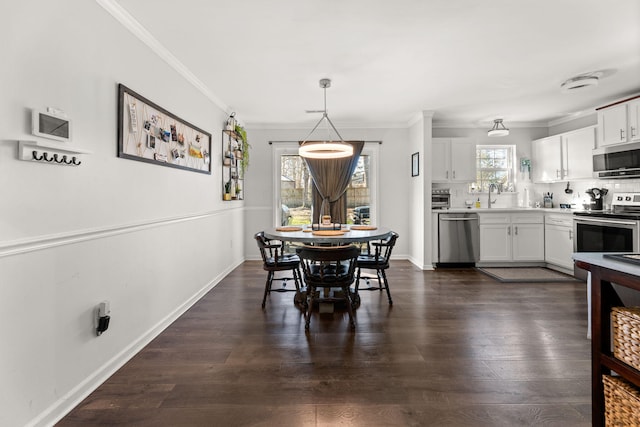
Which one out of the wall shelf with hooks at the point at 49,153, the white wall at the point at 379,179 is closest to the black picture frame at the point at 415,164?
the white wall at the point at 379,179

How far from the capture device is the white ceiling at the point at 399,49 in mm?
2281

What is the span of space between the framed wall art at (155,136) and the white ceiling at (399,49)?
1.84 ft

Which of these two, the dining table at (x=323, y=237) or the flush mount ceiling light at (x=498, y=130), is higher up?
the flush mount ceiling light at (x=498, y=130)

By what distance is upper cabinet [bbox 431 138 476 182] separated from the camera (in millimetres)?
5414

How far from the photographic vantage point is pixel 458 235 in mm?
5168

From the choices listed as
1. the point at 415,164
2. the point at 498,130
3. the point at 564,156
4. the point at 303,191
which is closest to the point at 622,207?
the point at 564,156

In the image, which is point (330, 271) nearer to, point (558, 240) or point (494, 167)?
point (558, 240)

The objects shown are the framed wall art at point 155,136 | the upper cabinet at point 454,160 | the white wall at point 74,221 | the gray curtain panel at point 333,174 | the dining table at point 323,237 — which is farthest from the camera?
the gray curtain panel at point 333,174

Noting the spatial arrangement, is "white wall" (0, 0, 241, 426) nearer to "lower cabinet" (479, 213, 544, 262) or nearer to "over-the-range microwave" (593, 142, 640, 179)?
"lower cabinet" (479, 213, 544, 262)

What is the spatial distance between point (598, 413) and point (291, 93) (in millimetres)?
3891

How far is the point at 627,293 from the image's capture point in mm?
1385

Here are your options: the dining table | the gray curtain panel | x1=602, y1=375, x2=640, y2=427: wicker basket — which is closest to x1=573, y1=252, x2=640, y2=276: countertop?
x1=602, y1=375, x2=640, y2=427: wicker basket

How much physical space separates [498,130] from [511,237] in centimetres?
173

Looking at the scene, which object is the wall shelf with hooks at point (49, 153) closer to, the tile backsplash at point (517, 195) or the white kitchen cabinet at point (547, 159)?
the tile backsplash at point (517, 195)
